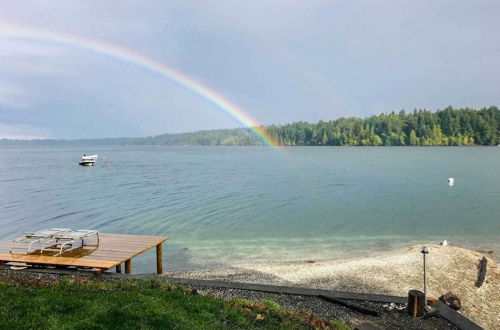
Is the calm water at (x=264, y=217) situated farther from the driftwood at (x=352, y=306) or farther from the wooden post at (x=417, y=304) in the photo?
the wooden post at (x=417, y=304)

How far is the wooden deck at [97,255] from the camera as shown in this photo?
10641mm

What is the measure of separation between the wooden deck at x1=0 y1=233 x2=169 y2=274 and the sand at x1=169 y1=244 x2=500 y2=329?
276 centimetres

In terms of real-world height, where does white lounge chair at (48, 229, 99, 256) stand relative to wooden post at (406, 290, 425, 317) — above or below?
above

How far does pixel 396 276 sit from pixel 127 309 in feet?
35.7

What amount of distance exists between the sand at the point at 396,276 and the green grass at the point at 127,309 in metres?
5.79

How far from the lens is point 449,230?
80.4ft

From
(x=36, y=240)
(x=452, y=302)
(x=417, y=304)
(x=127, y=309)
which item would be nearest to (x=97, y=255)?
(x=36, y=240)

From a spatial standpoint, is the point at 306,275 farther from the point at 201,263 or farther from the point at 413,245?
the point at 413,245

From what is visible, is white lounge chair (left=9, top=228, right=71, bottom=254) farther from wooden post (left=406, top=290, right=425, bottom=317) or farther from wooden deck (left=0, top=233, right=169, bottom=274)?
wooden post (left=406, top=290, right=425, bottom=317)

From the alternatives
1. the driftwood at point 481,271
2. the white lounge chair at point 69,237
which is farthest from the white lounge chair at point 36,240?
the driftwood at point 481,271

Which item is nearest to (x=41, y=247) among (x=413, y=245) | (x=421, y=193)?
(x=413, y=245)

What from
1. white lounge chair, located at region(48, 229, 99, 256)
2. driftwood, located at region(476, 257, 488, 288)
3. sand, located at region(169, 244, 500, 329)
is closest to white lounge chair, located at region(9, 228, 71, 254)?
white lounge chair, located at region(48, 229, 99, 256)

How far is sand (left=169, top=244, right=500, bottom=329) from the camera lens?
38.8 feet

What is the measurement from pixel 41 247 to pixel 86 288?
18.1ft
